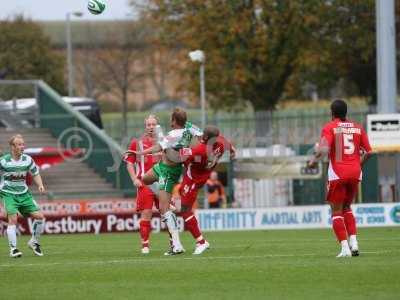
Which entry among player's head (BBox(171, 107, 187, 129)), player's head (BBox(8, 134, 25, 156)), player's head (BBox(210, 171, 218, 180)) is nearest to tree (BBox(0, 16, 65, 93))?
player's head (BBox(210, 171, 218, 180))

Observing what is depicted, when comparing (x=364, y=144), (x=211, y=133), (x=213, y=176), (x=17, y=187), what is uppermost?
(x=211, y=133)

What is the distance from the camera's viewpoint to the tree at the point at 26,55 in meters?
56.1

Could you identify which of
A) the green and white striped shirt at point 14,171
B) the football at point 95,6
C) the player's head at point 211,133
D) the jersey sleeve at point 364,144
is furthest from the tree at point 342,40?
the jersey sleeve at point 364,144

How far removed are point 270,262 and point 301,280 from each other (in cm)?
224

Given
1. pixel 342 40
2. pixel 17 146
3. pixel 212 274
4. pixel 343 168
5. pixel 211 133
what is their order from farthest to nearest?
pixel 342 40, pixel 17 146, pixel 211 133, pixel 343 168, pixel 212 274

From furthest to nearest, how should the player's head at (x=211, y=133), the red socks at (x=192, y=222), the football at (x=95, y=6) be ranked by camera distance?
the football at (x=95, y=6), the red socks at (x=192, y=222), the player's head at (x=211, y=133)

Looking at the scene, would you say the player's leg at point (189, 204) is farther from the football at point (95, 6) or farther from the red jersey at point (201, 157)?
the football at point (95, 6)

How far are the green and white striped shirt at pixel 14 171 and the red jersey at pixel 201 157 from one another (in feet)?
9.11

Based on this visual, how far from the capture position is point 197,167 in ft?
56.9

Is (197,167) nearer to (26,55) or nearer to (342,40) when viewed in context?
(342,40)

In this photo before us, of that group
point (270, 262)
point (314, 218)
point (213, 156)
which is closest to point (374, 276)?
point (270, 262)

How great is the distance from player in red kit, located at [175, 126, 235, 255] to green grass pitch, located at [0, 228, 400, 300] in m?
0.49

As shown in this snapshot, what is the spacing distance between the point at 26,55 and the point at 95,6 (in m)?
34.9

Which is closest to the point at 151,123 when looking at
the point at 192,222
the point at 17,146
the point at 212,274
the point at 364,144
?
the point at 192,222
